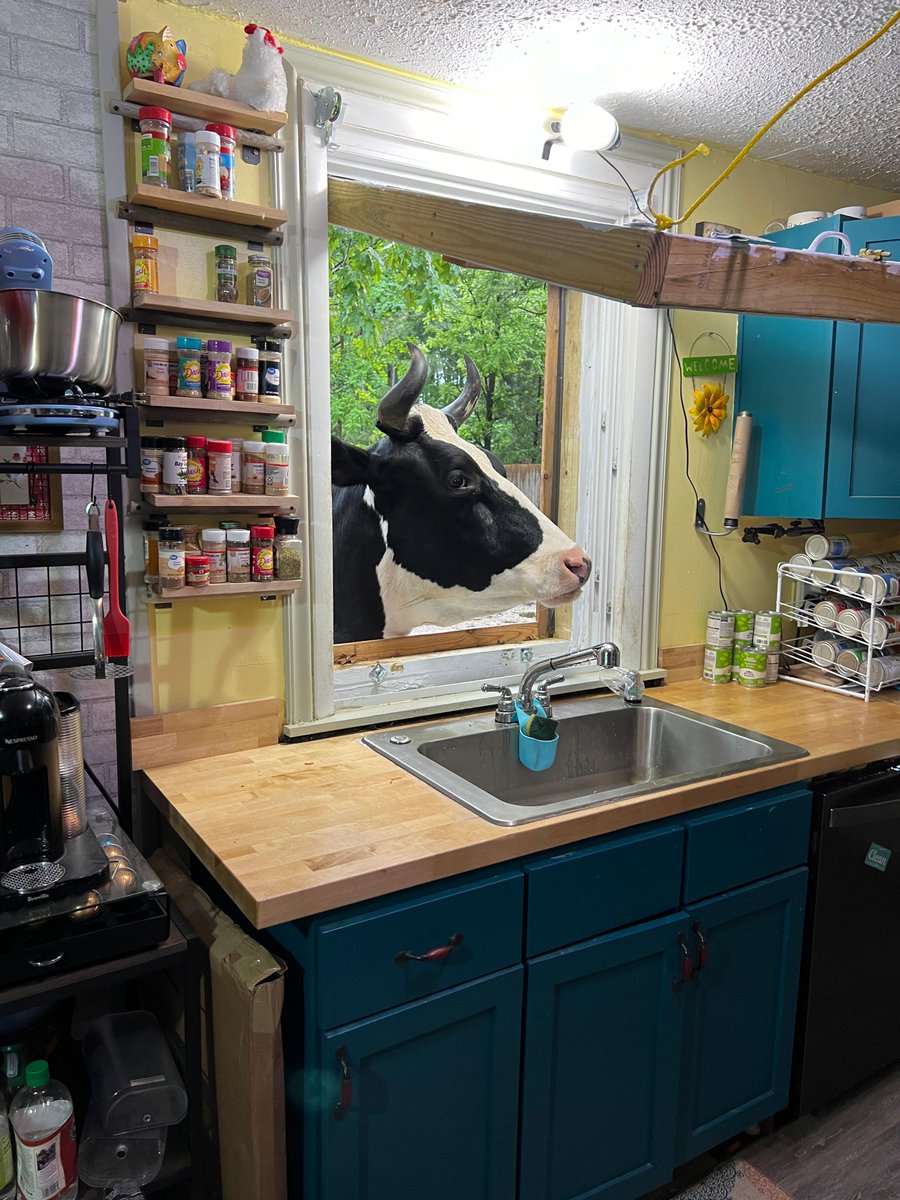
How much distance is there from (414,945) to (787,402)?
5.98 ft

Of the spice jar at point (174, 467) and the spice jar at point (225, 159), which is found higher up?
the spice jar at point (225, 159)

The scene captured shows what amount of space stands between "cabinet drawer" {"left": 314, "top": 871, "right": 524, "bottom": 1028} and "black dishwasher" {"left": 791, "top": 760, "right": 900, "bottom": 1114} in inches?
32.6

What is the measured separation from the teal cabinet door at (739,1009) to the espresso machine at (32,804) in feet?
3.83

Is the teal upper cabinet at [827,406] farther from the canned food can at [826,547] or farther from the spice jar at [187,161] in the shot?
the spice jar at [187,161]

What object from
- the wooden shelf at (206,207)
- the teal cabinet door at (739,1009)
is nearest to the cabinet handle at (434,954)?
the teal cabinet door at (739,1009)

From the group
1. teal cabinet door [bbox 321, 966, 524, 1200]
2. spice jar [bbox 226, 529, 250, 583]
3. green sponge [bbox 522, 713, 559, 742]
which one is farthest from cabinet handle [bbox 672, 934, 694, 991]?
spice jar [bbox 226, 529, 250, 583]

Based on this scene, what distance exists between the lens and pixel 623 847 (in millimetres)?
1593

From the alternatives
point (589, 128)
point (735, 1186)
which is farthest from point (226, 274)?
point (735, 1186)

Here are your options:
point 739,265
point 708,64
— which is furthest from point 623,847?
point 708,64

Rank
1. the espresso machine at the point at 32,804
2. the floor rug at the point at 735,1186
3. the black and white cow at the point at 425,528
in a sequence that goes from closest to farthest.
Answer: the espresso machine at the point at 32,804 → the floor rug at the point at 735,1186 → the black and white cow at the point at 425,528

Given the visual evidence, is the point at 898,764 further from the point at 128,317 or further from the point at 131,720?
the point at 128,317

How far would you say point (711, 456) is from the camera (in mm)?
2525

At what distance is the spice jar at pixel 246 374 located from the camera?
1.69 metres

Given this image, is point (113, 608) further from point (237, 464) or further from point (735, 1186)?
point (735, 1186)
